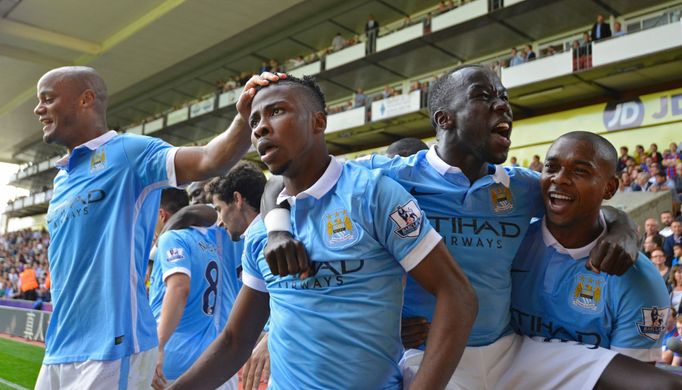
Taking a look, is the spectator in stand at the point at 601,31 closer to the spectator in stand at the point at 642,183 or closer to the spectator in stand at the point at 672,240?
the spectator in stand at the point at 642,183

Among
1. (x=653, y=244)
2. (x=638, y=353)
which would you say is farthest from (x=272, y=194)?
(x=653, y=244)

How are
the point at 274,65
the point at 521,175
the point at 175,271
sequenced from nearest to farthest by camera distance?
the point at 521,175, the point at 175,271, the point at 274,65

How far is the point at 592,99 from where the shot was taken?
20141mm

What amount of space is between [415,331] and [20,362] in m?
9.90

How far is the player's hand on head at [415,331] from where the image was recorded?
2027mm

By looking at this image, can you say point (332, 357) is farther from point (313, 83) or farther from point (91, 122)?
point (91, 122)

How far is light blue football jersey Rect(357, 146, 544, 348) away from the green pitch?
7.47 metres

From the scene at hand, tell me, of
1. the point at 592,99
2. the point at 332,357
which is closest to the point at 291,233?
the point at 332,357

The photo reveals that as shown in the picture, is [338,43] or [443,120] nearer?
[443,120]

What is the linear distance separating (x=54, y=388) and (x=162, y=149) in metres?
1.08

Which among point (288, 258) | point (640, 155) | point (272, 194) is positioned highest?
point (640, 155)

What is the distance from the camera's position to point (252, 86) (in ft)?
6.27

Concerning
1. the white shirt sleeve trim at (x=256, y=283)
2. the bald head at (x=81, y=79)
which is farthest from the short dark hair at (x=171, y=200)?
the white shirt sleeve trim at (x=256, y=283)

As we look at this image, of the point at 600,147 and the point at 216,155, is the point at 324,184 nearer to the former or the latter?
the point at 216,155
